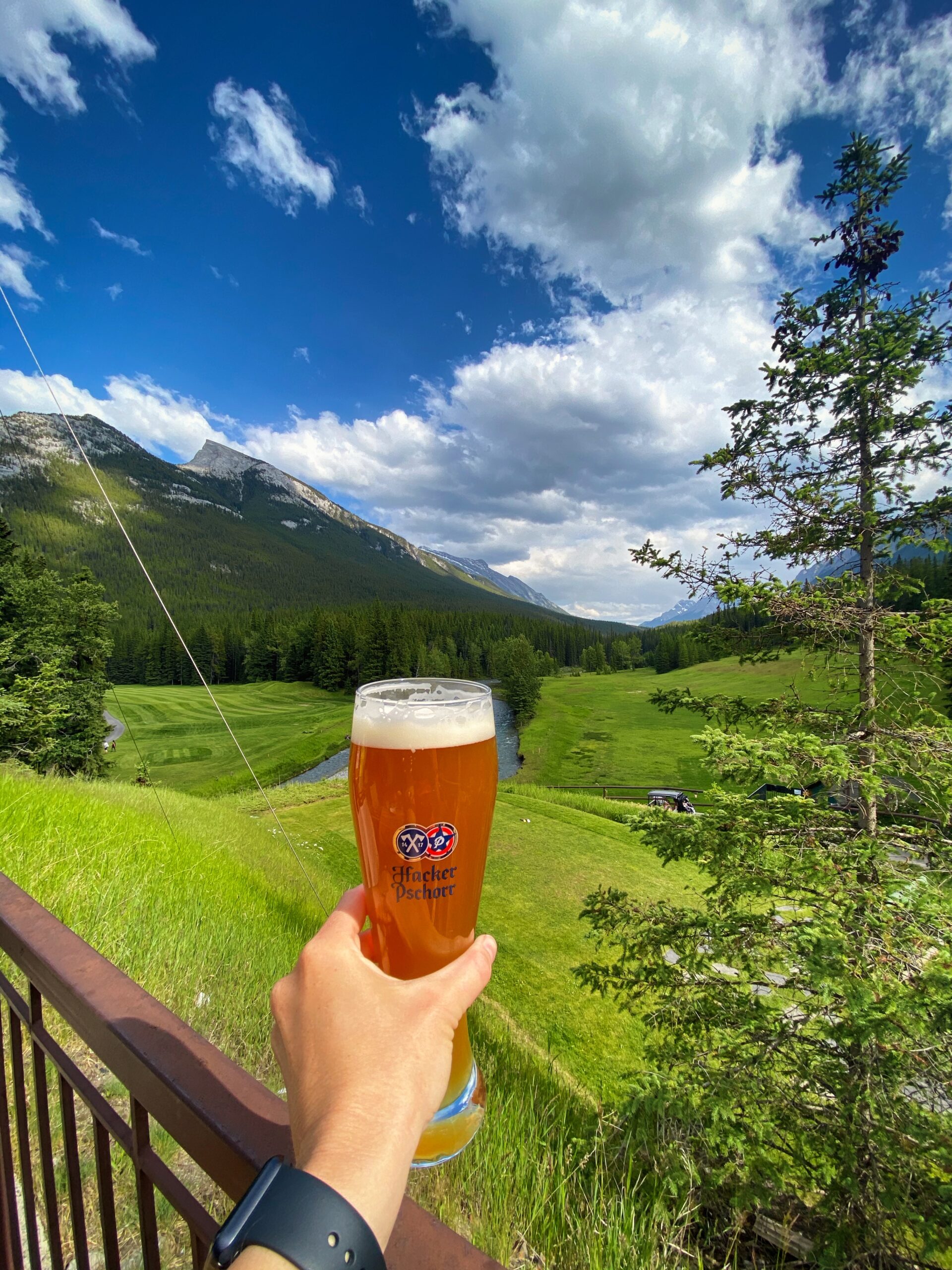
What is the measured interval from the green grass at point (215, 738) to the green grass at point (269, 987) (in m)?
21.5

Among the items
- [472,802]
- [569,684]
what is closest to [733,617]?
[472,802]

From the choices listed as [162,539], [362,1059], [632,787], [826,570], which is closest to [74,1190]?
[362,1059]

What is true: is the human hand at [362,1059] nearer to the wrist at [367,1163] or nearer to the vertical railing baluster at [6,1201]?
the wrist at [367,1163]

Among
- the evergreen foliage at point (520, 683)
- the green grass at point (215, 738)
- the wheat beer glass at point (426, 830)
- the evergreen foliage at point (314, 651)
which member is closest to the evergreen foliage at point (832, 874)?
the wheat beer glass at point (426, 830)

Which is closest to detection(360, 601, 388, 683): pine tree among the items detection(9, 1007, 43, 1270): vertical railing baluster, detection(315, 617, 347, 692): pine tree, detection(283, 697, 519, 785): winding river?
detection(315, 617, 347, 692): pine tree

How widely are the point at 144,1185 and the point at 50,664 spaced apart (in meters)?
24.0

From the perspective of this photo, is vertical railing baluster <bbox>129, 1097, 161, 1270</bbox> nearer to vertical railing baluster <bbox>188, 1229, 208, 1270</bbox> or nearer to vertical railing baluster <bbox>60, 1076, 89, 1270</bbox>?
vertical railing baluster <bbox>188, 1229, 208, 1270</bbox>

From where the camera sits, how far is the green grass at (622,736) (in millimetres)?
32812

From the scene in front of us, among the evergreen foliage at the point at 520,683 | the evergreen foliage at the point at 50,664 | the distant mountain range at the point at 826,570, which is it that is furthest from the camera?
the evergreen foliage at the point at 520,683

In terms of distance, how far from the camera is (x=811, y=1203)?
3008 millimetres

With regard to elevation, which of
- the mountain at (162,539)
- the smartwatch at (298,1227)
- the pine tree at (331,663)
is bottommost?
the pine tree at (331,663)

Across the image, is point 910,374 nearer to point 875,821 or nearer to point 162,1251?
point 875,821

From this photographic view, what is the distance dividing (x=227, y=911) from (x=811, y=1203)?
3.92 m

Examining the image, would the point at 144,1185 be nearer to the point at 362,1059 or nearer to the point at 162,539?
the point at 362,1059
